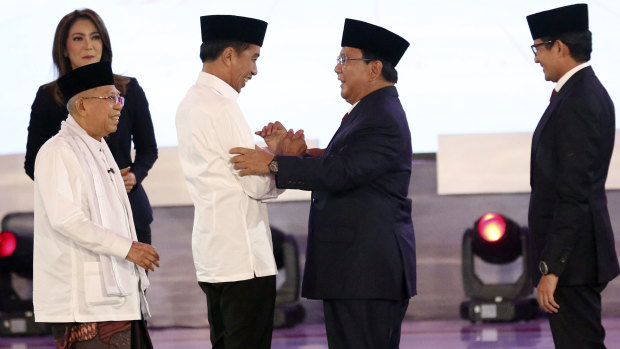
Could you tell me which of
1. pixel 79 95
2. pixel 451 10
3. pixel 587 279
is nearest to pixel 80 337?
pixel 79 95

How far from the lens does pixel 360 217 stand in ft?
10.1

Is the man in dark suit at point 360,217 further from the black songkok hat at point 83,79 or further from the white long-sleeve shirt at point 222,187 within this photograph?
the black songkok hat at point 83,79

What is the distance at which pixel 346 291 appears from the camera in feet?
10.1

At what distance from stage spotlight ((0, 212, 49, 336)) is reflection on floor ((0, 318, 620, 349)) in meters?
0.08

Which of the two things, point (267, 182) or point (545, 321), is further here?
point (545, 321)

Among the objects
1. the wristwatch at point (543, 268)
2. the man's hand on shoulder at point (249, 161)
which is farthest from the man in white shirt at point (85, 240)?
the wristwatch at point (543, 268)

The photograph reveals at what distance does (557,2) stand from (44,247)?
2913 millimetres

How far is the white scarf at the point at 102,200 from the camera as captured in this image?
9.54 feet

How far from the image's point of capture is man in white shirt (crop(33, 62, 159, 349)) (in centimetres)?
284

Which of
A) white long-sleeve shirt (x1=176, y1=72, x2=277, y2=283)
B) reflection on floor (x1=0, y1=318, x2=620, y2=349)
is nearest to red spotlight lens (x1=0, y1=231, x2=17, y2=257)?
reflection on floor (x1=0, y1=318, x2=620, y2=349)

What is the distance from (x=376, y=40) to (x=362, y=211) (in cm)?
51

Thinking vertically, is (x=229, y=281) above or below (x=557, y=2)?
below

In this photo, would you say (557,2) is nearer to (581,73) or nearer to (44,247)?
(581,73)

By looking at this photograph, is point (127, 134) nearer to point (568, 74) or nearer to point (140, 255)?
point (140, 255)
